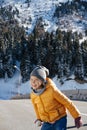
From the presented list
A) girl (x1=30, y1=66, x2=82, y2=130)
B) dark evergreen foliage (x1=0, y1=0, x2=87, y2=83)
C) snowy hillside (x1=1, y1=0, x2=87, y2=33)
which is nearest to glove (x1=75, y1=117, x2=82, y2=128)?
girl (x1=30, y1=66, x2=82, y2=130)

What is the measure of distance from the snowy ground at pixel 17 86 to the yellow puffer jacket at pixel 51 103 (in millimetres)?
72429

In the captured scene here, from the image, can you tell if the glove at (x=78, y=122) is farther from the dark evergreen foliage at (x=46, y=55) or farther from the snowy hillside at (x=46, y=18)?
the snowy hillside at (x=46, y=18)

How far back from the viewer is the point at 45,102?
21.8 feet

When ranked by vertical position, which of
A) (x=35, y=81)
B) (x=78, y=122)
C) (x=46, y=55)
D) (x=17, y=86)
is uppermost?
(x=35, y=81)

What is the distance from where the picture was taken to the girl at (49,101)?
6.57 m

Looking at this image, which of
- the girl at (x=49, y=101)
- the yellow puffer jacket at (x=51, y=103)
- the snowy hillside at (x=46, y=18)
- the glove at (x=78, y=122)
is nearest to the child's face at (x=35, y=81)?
the girl at (x=49, y=101)

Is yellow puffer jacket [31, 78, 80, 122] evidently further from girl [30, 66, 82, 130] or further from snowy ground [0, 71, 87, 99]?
snowy ground [0, 71, 87, 99]

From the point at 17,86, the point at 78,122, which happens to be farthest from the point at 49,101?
the point at 17,86

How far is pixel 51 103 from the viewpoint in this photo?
6.67m

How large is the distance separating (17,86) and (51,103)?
82.7 m

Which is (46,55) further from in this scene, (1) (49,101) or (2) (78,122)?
(2) (78,122)

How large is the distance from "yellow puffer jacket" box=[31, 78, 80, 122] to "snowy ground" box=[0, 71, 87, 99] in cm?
7243

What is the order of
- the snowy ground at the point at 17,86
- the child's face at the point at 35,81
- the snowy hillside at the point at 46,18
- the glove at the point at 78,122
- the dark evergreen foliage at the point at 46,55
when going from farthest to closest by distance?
the snowy hillside at the point at 46,18 → the dark evergreen foliage at the point at 46,55 → the snowy ground at the point at 17,86 → the child's face at the point at 35,81 → the glove at the point at 78,122

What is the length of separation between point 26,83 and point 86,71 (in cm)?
1336
